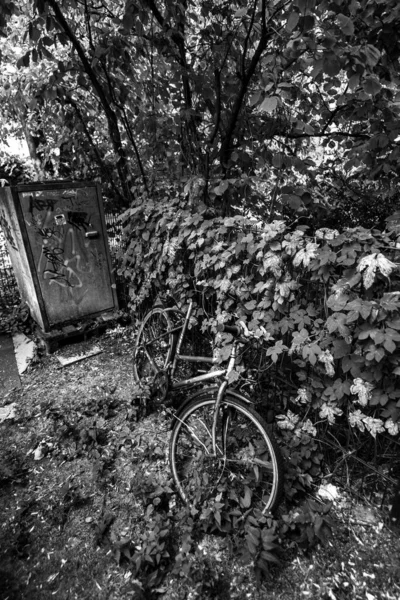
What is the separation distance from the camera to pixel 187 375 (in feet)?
11.8

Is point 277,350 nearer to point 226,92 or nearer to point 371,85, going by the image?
point 371,85

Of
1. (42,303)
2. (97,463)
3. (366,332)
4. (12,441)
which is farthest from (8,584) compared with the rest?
(42,303)

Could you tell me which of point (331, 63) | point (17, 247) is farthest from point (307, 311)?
point (17, 247)

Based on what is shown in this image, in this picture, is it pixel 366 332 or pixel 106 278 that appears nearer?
pixel 366 332

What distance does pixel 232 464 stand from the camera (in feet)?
7.79

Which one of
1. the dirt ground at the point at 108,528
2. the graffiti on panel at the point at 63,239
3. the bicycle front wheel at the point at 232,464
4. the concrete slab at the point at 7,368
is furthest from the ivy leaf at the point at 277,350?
the graffiti on panel at the point at 63,239

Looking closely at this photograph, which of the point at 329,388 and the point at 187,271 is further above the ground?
the point at 187,271

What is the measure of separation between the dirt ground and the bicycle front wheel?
21 cm

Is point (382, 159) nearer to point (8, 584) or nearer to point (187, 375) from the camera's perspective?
point (187, 375)

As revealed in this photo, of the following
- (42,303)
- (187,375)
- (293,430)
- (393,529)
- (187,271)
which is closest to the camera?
(393,529)

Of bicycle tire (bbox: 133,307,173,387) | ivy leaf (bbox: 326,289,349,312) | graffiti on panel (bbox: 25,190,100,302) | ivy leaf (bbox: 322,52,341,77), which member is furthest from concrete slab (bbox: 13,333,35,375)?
ivy leaf (bbox: 322,52,341,77)

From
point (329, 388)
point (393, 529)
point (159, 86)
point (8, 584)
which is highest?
point (159, 86)

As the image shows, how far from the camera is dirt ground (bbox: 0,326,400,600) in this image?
5.99 feet

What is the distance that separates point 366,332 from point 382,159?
8.34 feet
